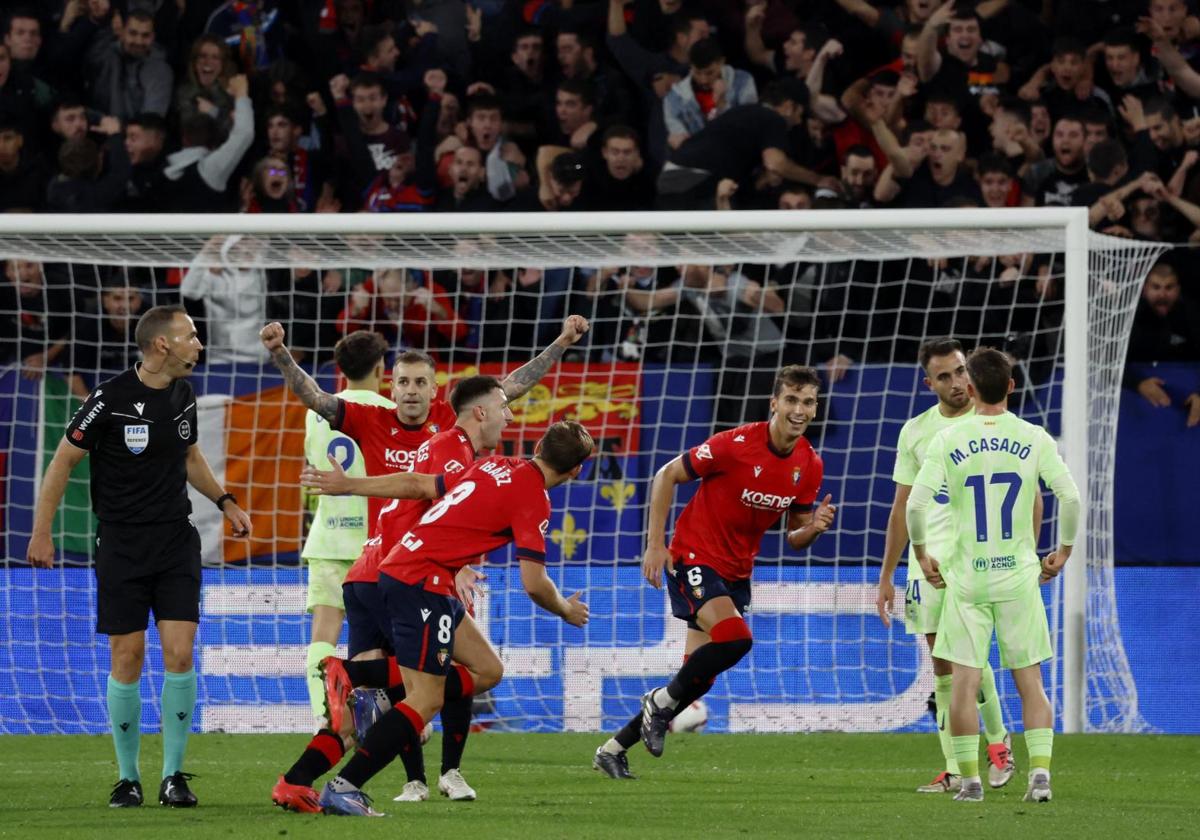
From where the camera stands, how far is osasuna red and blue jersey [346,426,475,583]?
247 inches

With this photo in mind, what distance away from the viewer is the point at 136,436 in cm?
652

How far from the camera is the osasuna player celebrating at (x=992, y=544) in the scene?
644 centimetres

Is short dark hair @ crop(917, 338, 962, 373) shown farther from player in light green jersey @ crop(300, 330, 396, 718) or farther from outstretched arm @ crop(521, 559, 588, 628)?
player in light green jersey @ crop(300, 330, 396, 718)

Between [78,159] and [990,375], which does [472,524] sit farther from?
[78,159]

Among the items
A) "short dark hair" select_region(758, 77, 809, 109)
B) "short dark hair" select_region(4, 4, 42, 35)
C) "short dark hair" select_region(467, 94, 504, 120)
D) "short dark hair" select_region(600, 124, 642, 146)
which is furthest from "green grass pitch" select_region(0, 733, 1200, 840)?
"short dark hair" select_region(4, 4, 42, 35)

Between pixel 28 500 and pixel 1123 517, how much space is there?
6.42 m

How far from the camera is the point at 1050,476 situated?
648cm

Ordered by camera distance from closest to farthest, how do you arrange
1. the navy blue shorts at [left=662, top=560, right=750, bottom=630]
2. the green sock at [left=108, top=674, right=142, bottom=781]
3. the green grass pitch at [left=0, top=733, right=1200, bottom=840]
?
the green grass pitch at [left=0, top=733, right=1200, bottom=840]
the green sock at [left=108, top=674, right=142, bottom=781]
the navy blue shorts at [left=662, top=560, right=750, bottom=630]

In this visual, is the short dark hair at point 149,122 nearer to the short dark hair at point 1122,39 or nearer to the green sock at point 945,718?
the short dark hair at point 1122,39

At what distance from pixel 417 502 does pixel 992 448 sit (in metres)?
2.10

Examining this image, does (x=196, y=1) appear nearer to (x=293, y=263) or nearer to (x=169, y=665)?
(x=293, y=263)

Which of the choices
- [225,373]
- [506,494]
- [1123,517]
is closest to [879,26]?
[1123,517]

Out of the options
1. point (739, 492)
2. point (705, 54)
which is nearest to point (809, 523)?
point (739, 492)

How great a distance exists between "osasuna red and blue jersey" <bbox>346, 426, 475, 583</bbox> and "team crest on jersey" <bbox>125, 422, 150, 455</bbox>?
3.01 ft
